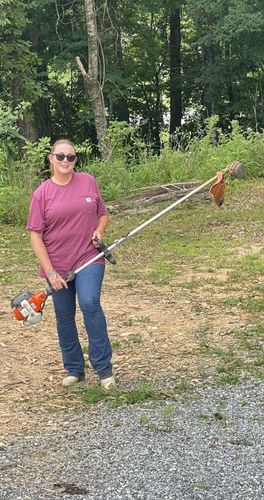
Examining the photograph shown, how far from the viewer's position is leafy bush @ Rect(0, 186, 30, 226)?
1018 centimetres

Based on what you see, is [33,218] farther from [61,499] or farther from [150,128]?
[150,128]

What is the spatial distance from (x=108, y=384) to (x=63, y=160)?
1.39 metres

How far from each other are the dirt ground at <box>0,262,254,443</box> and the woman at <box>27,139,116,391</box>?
18.7 inches

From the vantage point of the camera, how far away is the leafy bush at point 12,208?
10.2 metres

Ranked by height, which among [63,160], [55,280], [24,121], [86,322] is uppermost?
[63,160]

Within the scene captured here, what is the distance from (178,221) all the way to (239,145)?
140 inches

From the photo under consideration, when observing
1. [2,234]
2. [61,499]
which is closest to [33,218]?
[61,499]

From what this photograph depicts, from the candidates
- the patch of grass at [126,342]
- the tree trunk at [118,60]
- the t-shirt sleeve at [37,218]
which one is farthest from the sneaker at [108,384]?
the tree trunk at [118,60]

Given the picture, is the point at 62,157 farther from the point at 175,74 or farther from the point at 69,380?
the point at 175,74

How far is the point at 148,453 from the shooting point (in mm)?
3479

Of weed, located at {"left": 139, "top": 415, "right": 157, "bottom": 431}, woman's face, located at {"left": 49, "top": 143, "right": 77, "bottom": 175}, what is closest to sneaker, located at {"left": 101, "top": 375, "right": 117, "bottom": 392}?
weed, located at {"left": 139, "top": 415, "right": 157, "bottom": 431}

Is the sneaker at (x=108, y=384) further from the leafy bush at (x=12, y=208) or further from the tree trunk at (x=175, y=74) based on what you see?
the tree trunk at (x=175, y=74)

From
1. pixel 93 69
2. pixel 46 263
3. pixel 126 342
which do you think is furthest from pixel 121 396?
pixel 93 69

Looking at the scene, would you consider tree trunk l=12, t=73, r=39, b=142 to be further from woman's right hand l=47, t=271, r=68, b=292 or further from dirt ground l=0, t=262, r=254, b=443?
woman's right hand l=47, t=271, r=68, b=292
